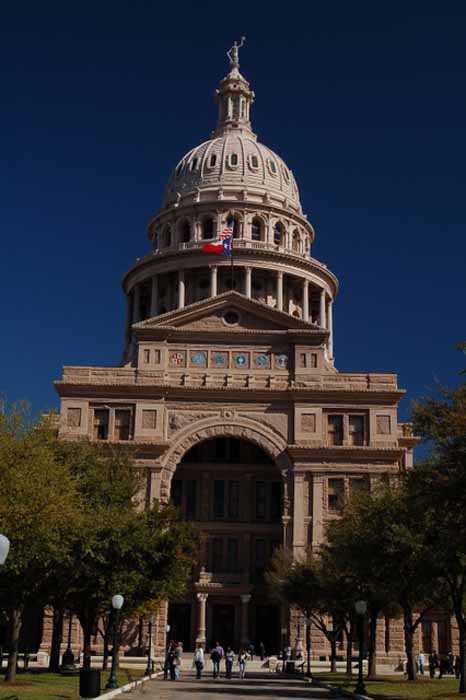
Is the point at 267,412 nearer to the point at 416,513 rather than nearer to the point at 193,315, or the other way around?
the point at 193,315

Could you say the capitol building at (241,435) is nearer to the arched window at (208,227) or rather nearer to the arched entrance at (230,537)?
the arched entrance at (230,537)

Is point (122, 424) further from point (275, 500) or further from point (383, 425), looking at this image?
point (383, 425)

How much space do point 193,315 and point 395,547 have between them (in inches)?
1521

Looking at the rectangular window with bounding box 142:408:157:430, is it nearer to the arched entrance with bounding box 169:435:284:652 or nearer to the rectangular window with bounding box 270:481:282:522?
the arched entrance with bounding box 169:435:284:652

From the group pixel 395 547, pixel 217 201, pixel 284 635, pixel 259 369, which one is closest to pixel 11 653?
pixel 395 547

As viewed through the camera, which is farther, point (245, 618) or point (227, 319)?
point (227, 319)

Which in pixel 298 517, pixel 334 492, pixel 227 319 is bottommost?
pixel 298 517

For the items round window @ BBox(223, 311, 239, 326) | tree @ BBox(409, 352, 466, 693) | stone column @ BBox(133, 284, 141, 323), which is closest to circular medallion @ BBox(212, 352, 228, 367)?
round window @ BBox(223, 311, 239, 326)

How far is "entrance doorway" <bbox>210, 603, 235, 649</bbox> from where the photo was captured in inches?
3076

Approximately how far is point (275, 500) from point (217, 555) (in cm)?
655

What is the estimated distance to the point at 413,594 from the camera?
4659 cm

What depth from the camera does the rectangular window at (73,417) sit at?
76.1 m

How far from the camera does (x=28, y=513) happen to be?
37.9m

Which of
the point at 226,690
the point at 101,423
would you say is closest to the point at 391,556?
the point at 226,690
